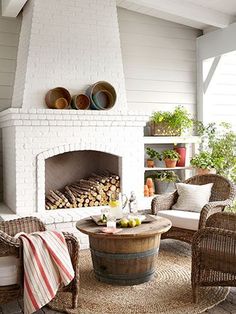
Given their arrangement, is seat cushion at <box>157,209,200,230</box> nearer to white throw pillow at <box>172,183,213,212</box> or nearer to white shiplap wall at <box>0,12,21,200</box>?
white throw pillow at <box>172,183,213,212</box>

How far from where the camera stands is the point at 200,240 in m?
3.38

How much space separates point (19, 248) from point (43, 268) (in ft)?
0.73

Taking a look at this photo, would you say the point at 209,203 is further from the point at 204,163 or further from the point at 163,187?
the point at 163,187

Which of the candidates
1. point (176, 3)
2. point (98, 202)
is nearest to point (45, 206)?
point (98, 202)

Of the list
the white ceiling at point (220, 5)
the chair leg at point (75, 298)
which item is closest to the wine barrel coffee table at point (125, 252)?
the chair leg at point (75, 298)

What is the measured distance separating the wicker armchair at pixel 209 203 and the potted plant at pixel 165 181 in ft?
3.01

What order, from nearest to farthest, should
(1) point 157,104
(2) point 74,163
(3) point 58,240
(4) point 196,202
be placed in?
(3) point 58,240, (4) point 196,202, (2) point 74,163, (1) point 157,104

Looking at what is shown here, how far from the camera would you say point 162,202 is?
5.02 metres

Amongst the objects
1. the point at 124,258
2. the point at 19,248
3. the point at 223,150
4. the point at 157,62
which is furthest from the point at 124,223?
the point at 157,62

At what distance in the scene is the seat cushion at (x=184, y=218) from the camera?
4538 millimetres

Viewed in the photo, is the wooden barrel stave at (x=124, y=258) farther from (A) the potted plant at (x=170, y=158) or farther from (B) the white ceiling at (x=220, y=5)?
(B) the white ceiling at (x=220, y=5)

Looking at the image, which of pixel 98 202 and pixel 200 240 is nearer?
pixel 200 240

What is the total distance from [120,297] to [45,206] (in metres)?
2.15

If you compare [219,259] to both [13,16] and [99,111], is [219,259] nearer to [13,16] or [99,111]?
[99,111]
